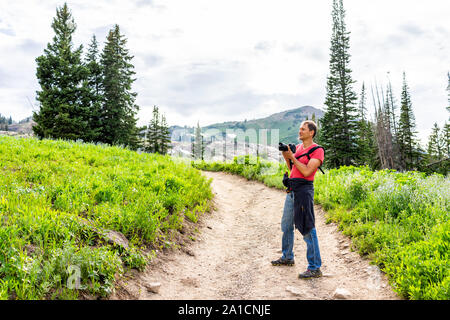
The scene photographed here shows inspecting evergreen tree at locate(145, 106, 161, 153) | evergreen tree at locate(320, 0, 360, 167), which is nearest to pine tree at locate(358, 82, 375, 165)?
evergreen tree at locate(320, 0, 360, 167)

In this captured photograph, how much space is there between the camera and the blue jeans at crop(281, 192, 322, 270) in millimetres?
5125

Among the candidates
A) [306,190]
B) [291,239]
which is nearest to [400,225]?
[291,239]

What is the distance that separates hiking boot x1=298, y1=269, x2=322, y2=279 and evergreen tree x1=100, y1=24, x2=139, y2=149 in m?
33.1

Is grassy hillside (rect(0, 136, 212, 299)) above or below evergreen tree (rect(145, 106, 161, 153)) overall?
below

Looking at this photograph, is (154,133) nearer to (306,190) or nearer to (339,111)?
(339,111)

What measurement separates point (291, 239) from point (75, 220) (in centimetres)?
407

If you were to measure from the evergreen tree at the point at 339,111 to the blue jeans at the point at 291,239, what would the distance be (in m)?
35.3

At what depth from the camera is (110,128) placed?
3531 centimetres

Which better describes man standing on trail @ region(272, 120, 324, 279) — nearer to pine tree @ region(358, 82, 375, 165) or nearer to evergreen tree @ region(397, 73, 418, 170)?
pine tree @ region(358, 82, 375, 165)

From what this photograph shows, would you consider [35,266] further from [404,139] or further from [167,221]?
[404,139]

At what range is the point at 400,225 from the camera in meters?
5.87

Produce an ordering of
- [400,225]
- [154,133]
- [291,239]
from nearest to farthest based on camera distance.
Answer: [291,239] < [400,225] < [154,133]
